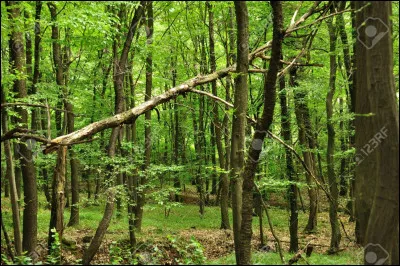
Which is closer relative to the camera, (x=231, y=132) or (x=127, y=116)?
(x=127, y=116)

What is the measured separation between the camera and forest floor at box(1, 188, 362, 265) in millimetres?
11648

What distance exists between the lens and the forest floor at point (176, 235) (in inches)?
459

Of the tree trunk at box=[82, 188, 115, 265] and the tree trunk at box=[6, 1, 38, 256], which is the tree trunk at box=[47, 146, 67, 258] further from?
the tree trunk at box=[6, 1, 38, 256]

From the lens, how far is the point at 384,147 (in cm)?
509
